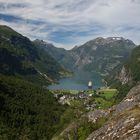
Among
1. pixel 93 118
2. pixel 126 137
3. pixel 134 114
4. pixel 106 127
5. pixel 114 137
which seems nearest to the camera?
pixel 126 137

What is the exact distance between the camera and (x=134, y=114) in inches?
1299

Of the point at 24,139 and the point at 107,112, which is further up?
the point at 107,112

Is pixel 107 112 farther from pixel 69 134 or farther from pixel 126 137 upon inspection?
pixel 126 137

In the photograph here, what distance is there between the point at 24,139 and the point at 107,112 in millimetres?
137711

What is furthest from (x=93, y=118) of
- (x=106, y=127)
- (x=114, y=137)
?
(x=114, y=137)

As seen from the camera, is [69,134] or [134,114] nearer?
[134,114]

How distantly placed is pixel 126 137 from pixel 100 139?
6.56 m

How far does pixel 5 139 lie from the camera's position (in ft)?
630

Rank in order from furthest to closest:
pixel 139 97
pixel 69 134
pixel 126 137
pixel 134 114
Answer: pixel 69 134 < pixel 139 97 < pixel 134 114 < pixel 126 137

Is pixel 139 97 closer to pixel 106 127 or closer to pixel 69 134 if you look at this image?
pixel 106 127

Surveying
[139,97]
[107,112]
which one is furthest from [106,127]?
[107,112]

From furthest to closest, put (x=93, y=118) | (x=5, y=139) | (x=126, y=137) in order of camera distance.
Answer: (x=5, y=139) → (x=93, y=118) → (x=126, y=137)

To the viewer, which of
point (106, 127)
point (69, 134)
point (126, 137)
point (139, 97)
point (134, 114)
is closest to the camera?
point (126, 137)

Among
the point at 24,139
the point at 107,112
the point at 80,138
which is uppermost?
the point at 107,112
